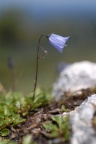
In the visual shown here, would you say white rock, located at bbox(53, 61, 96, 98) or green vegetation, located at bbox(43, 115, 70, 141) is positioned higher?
green vegetation, located at bbox(43, 115, 70, 141)

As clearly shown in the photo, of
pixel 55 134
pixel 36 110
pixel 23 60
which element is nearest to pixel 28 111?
pixel 36 110

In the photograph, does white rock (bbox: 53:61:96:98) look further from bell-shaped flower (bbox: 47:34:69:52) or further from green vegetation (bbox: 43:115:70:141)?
green vegetation (bbox: 43:115:70:141)

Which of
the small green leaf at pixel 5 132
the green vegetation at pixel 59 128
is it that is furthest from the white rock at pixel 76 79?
the green vegetation at pixel 59 128

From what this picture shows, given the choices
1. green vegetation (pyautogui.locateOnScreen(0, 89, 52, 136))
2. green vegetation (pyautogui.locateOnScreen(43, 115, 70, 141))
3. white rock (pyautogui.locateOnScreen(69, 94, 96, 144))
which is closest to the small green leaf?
green vegetation (pyautogui.locateOnScreen(0, 89, 52, 136))

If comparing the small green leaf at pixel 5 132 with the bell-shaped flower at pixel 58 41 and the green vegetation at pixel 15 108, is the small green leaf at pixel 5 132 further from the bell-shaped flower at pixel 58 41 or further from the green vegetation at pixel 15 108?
the bell-shaped flower at pixel 58 41

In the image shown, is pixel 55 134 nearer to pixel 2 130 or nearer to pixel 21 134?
pixel 21 134
